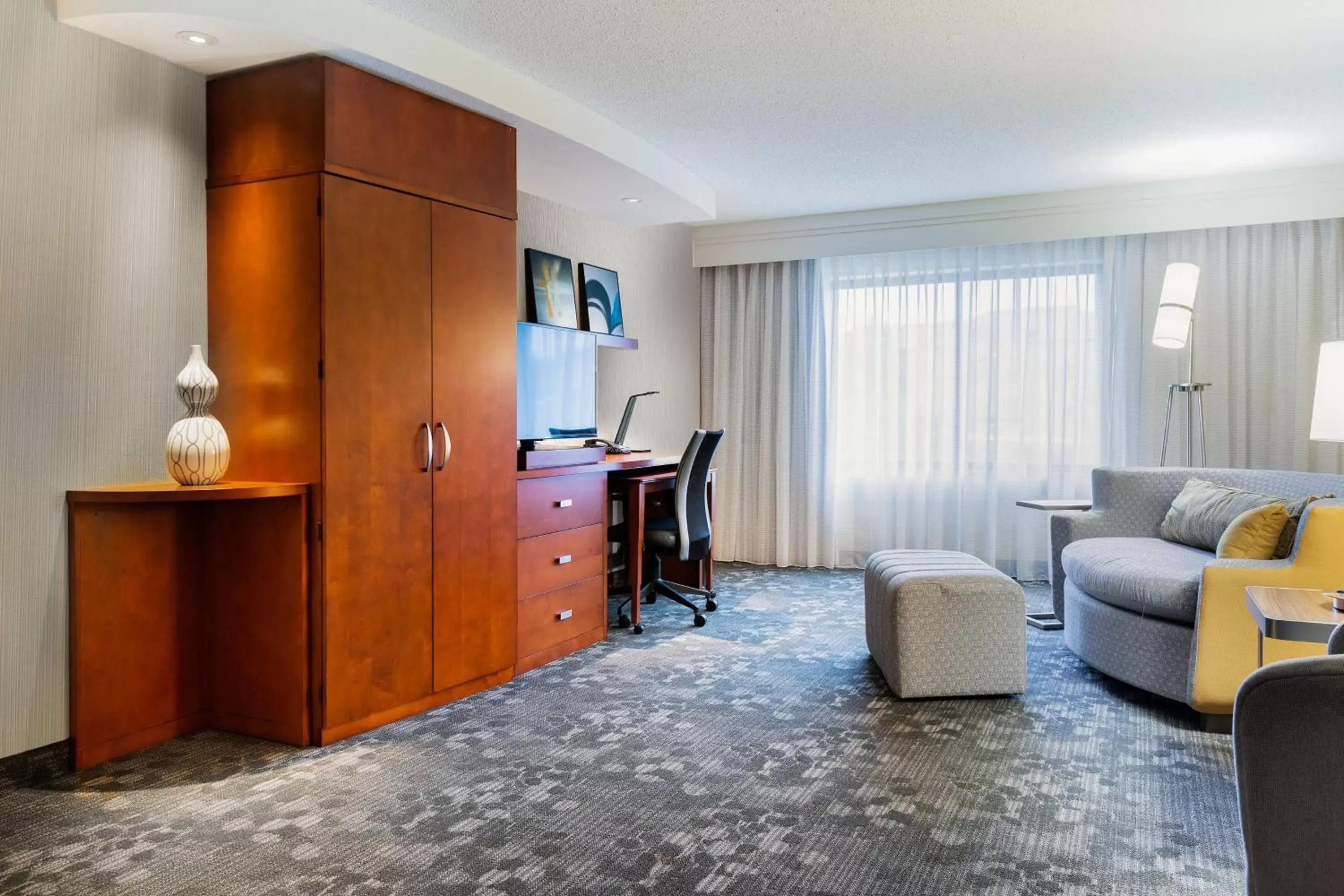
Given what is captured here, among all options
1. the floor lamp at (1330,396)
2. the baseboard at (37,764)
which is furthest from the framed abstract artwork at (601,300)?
the floor lamp at (1330,396)

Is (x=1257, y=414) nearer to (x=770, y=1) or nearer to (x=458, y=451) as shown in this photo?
(x=770, y=1)

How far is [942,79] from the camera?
12.5 feet

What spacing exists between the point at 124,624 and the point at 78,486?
19.1 inches

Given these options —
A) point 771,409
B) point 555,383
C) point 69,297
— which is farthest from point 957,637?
point 771,409

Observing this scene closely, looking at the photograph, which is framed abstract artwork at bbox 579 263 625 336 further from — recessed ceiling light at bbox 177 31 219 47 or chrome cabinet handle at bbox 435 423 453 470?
recessed ceiling light at bbox 177 31 219 47

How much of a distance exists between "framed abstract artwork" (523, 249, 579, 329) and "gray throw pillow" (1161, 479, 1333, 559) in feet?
10.5

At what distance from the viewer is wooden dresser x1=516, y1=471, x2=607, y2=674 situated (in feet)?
13.2

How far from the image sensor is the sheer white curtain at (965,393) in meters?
5.95

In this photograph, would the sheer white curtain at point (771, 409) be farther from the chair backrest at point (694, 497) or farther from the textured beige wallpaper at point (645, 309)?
the chair backrest at point (694, 497)

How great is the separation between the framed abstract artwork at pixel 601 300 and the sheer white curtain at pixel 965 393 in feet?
5.59

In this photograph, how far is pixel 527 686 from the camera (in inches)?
149

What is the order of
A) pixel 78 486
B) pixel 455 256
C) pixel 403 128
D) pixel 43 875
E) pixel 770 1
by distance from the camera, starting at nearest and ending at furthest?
pixel 43 875 < pixel 78 486 < pixel 770 1 < pixel 403 128 < pixel 455 256

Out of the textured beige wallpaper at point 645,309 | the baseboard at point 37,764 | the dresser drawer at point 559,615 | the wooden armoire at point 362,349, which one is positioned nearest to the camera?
the baseboard at point 37,764

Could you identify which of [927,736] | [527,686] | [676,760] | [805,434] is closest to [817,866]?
[676,760]
